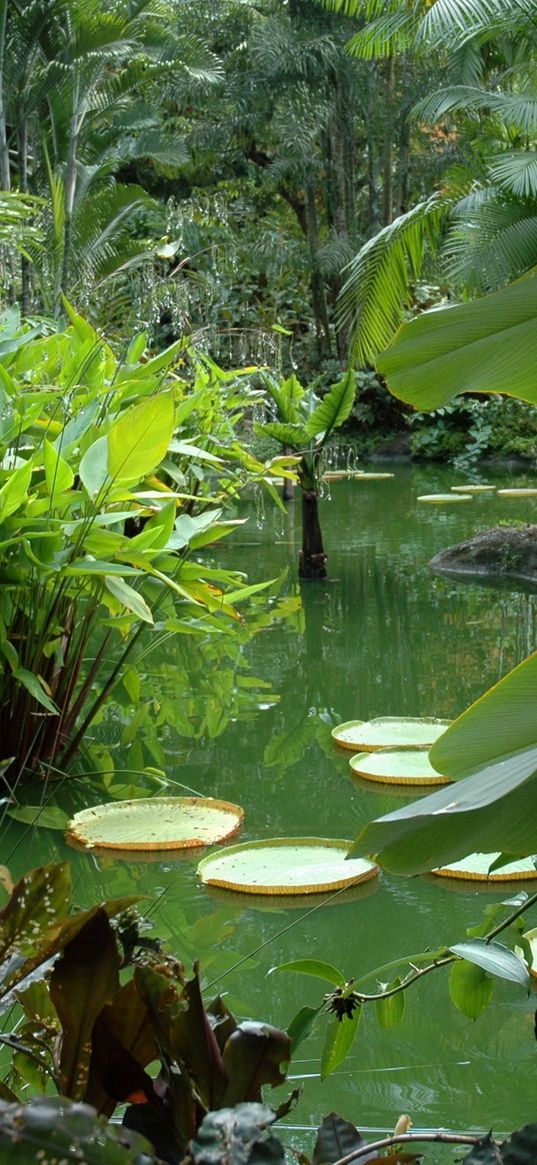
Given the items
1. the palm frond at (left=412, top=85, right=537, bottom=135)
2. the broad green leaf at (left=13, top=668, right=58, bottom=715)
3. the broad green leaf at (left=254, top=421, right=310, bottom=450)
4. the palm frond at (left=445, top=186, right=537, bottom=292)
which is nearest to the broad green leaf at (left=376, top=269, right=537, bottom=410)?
the broad green leaf at (left=13, top=668, right=58, bottom=715)

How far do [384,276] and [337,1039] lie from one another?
19.9 ft

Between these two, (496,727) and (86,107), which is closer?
(496,727)

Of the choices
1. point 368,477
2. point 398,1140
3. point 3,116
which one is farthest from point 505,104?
point 398,1140

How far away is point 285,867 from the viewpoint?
2125 mm

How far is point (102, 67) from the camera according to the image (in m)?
12.1

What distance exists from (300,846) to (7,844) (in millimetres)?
580

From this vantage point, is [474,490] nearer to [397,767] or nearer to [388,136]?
[397,767]

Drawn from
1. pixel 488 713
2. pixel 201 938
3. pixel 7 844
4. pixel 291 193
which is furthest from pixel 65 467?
pixel 291 193

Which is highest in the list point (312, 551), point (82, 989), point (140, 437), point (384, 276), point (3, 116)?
point (3, 116)

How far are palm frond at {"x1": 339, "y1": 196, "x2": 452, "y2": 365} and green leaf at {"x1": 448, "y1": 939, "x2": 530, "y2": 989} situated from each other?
19.3 feet

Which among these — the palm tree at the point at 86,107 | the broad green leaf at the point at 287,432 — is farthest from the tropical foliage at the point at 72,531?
the palm tree at the point at 86,107

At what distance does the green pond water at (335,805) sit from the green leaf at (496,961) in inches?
18.9

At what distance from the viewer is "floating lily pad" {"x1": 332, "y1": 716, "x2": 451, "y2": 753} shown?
9.57 ft

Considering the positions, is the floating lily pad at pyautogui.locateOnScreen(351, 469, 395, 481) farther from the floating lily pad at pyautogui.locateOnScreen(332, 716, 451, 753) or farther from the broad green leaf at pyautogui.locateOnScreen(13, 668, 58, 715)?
the broad green leaf at pyautogui.locateOnScreen(13, 668, 58, 715)
